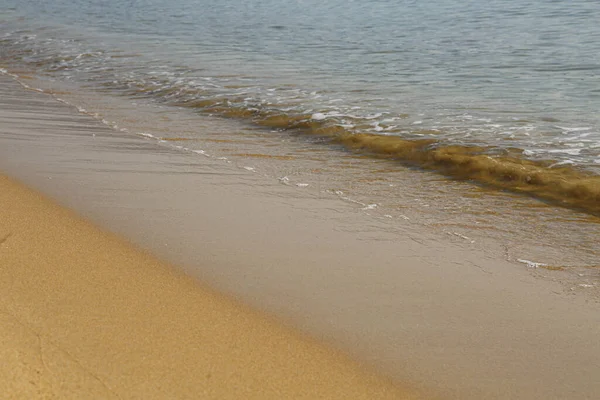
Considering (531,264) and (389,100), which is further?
(389,100)

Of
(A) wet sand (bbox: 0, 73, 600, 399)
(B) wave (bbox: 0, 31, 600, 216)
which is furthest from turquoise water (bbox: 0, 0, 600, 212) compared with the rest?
(A) wet sand (bbox: 0, 73, 600, 399)

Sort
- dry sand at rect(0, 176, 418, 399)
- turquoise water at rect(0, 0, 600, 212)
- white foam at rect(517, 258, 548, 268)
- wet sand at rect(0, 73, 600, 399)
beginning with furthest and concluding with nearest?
turquoise water at rect(0, 0, 600, 212) < white foam at rect(517, 258, 548, 268) < wet sand at rect(0, 73, 600, 399) < dry sand at rect(0, 176, 418, 399)

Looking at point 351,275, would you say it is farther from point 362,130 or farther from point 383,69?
point 383,69

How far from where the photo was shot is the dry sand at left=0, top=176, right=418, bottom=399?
215 cm

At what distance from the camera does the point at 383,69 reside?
393 inches

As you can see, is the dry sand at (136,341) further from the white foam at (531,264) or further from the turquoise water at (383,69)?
the turquoise water at (383,69)

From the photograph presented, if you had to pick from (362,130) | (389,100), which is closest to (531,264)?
(362,130)

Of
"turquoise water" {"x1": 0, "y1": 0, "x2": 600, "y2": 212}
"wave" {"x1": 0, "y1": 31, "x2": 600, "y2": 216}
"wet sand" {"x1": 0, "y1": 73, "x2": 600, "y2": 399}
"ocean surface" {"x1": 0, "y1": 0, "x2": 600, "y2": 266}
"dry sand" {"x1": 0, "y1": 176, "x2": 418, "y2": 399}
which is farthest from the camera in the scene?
"turquoise water" {"x1": 0, "y1": 0, "x2": 600, "y2": 212}

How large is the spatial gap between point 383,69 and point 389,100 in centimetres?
207

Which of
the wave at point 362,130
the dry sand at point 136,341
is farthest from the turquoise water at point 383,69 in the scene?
the dry sand at point 136,341

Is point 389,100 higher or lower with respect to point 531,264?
lower

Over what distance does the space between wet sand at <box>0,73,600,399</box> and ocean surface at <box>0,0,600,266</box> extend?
433 mm

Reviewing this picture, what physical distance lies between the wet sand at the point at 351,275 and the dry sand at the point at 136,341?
0.11m

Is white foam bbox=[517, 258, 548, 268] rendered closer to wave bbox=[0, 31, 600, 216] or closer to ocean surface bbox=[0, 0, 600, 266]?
ocean surface bbox=[0, 0, 600, 266]
